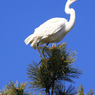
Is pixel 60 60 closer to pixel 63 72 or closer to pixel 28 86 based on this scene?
pixel 63 72

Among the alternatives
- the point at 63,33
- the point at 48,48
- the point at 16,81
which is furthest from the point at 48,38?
the point at 16,81

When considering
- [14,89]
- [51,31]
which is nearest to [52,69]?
[14,89]

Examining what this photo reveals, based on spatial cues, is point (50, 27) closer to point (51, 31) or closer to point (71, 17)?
point (51, 31)

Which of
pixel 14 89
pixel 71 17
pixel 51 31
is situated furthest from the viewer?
pixel 71 17

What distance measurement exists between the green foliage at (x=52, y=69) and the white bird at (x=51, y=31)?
4.85 feet

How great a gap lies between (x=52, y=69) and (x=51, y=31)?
1.67 m

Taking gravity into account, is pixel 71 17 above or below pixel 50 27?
above

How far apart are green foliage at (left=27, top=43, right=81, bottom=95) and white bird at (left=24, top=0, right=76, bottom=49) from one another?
1479mm

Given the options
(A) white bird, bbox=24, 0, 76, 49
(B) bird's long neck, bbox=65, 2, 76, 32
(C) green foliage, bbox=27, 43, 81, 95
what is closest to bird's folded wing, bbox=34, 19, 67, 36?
(A) white bird, bbox=24, 0, 76, 49

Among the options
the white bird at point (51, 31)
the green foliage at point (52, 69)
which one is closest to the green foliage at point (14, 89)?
the green foliage at point (52, 69)

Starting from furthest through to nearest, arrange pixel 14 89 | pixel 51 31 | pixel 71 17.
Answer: pixel 71 17 < pixel 51 31 < pixel 14 89

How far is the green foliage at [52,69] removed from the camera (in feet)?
10.9

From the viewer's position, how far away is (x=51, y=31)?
4.93m

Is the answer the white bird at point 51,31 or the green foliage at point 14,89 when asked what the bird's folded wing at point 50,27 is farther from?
the green foliage at point 14,89
